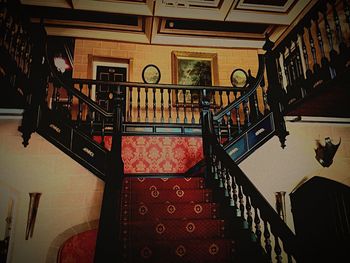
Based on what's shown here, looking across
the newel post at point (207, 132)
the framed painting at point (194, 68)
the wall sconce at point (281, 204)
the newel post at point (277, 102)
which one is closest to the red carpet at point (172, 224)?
the newel post at point (207, 132)

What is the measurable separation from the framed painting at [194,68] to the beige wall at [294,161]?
128 inches

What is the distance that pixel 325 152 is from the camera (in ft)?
16.1

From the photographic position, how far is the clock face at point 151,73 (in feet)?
23.5

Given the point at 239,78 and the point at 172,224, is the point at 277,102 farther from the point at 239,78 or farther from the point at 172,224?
the point at 239,78

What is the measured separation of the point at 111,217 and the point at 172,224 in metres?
0.78

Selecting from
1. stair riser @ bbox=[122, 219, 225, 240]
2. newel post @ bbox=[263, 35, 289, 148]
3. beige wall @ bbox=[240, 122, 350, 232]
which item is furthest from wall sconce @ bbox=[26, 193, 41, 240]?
newel post @ bbox=[263, 35, 289, 148]

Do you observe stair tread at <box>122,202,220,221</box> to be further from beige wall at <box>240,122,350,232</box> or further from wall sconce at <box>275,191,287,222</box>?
wall sconce at <box>275,191,287,222</box>

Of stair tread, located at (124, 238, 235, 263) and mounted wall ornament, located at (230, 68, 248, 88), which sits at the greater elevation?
mounted wall ornament, located at (230, 68, 248, 88)

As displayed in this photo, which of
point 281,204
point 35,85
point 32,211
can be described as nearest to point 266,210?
point 281,204

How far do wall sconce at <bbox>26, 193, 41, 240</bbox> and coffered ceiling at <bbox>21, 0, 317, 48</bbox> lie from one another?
4.19m

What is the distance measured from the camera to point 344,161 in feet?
16.4

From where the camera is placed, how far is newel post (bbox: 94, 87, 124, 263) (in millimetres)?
2379

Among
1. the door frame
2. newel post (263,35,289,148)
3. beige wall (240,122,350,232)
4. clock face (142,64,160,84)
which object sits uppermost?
the door frame

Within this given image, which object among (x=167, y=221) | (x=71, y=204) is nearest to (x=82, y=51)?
(x=71, y=204)
